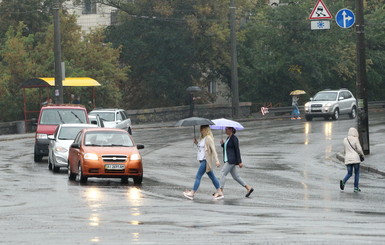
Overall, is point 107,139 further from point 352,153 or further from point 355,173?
point 355,173

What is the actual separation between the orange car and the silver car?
31.2 metres

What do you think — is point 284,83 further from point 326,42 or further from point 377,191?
point 377,191

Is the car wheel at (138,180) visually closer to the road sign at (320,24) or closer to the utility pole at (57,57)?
the road sign at (320,24)

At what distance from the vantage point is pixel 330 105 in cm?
5562

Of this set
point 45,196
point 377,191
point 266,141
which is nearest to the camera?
point 45,196

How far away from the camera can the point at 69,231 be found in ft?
47.0

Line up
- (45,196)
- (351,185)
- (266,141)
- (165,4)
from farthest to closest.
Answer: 1. (165,4)
2. (266,141)
3. (351,185)
4. (45,196)

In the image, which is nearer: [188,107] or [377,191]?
[377,191]

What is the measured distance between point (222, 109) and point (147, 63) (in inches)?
226

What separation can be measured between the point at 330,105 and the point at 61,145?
29.2m

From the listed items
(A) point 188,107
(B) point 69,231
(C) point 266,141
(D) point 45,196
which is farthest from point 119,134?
(A) point 188,107

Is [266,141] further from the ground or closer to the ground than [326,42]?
closer to the ground

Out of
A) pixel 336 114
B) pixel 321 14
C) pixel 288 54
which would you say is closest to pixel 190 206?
pixel 321 14

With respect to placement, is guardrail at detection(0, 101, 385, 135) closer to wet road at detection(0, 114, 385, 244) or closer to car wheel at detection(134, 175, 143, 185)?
wet road at detection(0, 114, 385, 244)
